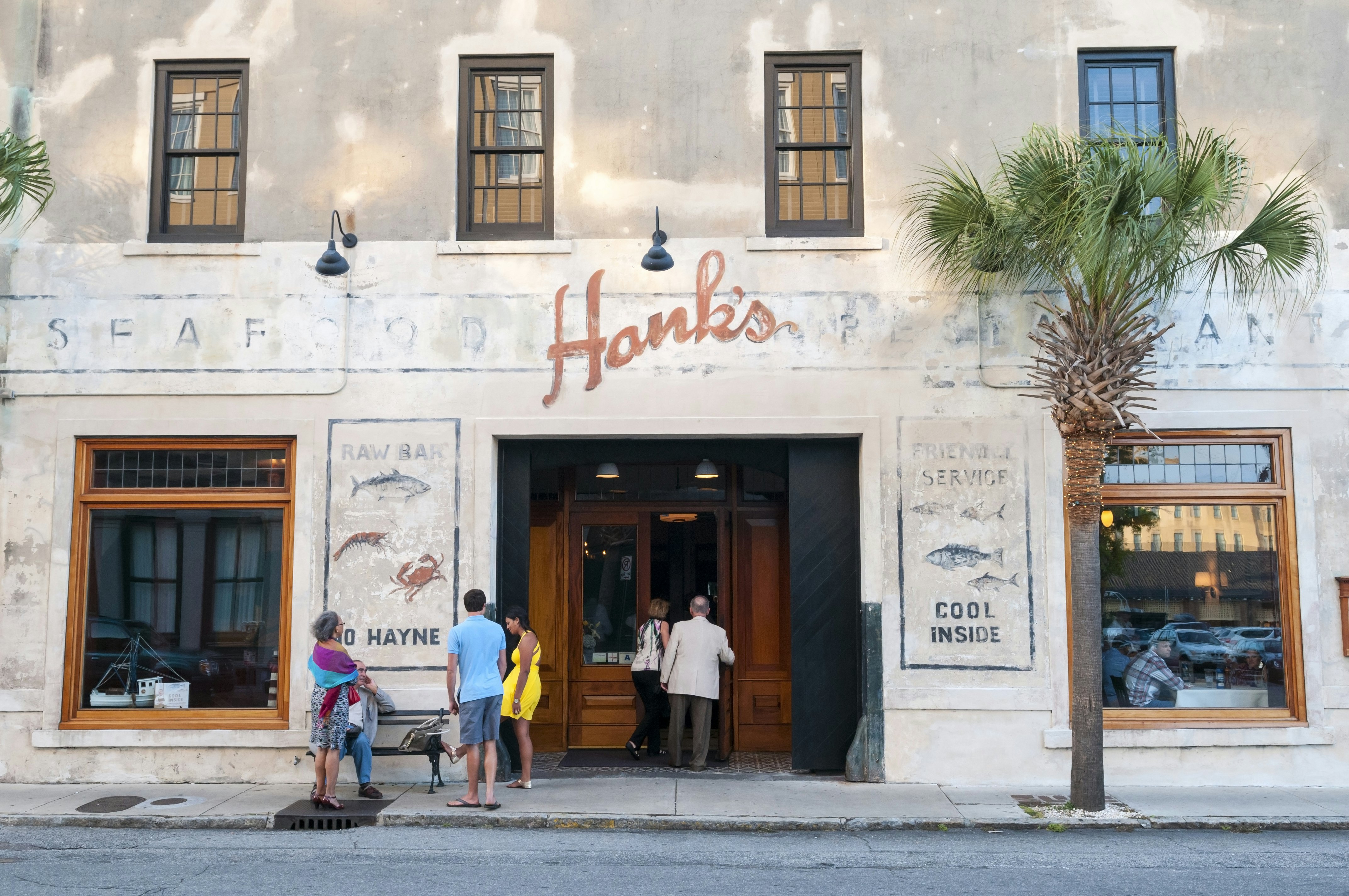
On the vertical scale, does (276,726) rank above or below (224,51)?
below

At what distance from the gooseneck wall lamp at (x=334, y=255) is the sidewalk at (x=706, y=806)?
15.2 ft

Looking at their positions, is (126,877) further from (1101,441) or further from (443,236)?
(1101,441)

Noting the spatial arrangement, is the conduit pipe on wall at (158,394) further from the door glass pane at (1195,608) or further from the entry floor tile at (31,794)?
the door glass pane at (1195,608)

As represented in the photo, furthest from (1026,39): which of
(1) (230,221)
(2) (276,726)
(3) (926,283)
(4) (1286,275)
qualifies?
(2) (276,726)

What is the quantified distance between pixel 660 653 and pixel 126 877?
584 cm

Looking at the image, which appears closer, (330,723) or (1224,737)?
(330,723)

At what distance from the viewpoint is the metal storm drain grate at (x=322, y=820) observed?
9.29 meters

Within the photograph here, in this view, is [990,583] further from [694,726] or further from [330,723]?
[330,723]

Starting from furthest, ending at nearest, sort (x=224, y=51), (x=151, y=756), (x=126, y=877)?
(x=224, y=51) → (x=151, y=756) → (x=126, y=877)

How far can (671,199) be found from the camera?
11.4 m

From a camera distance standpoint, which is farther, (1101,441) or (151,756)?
(151,756)

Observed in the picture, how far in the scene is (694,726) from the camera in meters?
11.6

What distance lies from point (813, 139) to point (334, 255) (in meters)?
4.65

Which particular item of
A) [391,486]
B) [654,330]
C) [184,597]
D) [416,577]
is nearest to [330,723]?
[416,577]
